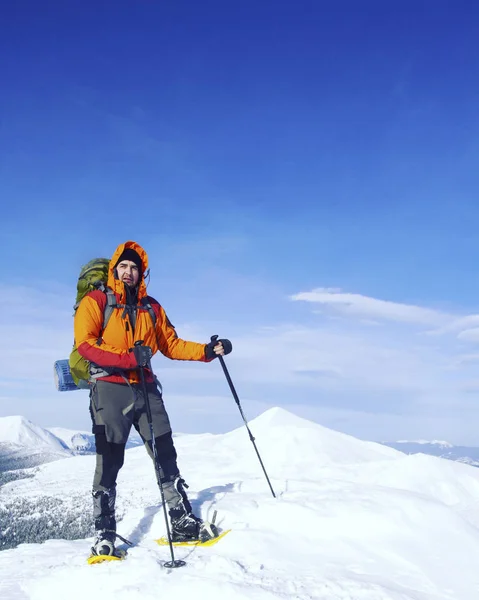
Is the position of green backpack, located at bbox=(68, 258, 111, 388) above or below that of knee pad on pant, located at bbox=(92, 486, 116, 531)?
above

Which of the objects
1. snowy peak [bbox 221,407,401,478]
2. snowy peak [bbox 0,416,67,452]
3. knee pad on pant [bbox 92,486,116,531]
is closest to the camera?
knee pad on pant [bbox 92,486,116,531]

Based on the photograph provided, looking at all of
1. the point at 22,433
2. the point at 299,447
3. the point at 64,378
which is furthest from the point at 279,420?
the point at 22,433

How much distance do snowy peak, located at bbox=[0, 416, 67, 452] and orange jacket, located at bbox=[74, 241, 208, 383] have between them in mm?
143155

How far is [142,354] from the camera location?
6.05 meters

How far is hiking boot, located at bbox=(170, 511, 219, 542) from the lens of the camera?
6.20 meters

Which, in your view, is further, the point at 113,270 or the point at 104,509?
the point at 113,270

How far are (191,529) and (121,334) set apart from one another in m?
2.68

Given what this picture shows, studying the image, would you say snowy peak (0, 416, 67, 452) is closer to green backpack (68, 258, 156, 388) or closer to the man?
green backpack (68, 258, 156, 388)

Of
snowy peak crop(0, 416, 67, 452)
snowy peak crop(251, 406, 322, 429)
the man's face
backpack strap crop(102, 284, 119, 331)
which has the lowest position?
snowy peak crop(0, 416, 67, 452)

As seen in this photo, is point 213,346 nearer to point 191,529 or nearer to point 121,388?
point 121,388

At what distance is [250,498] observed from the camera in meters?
7.46

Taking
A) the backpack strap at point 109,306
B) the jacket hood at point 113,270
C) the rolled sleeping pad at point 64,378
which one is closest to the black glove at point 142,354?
the backpack strap at point 109,306

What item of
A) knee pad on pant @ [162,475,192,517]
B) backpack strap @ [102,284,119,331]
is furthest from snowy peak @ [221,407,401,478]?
backpack strap @ [102,284,119,331]

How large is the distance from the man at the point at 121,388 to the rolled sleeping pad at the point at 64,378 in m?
0.97
